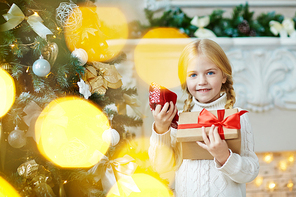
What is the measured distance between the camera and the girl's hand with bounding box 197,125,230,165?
72 centimetres

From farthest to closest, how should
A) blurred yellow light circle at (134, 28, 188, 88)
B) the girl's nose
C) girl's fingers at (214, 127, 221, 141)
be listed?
blurred yellow light circle at (134, 28, 188, 88) < the girl's nose < girl's fingers at (214, 127, 221, 141)

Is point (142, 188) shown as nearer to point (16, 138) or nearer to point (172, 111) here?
point (172, 111)

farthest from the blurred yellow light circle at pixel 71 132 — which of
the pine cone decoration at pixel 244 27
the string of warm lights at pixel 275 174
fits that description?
the pine cone decoration at pixel 244 27

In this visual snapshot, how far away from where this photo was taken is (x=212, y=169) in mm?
816

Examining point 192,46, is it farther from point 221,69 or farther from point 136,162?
point 136,162

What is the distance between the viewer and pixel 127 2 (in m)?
2.15

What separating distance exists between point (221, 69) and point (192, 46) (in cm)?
Answer: 13

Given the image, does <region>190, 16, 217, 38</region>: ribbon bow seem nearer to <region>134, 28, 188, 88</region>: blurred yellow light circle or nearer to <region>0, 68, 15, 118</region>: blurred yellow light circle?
<region>134, 28, 188, 88</region>: blurred yellow light circle

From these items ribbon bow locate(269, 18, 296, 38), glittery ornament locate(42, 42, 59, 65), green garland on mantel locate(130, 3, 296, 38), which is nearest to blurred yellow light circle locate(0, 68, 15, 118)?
glittery ornament locate(42, 42, 59, 65)

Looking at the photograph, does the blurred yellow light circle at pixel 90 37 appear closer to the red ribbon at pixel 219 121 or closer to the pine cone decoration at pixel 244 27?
the red ribbon at pixel 219 121

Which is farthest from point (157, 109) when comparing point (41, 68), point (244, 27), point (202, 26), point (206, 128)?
point (244, 27)

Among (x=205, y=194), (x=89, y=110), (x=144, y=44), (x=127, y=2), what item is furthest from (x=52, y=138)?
(x=127, y=2)

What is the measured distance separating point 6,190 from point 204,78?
74 cm

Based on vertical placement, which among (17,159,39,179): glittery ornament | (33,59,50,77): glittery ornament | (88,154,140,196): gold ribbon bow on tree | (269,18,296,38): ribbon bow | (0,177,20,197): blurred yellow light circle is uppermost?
(269,18,296,38): ribbon bow
